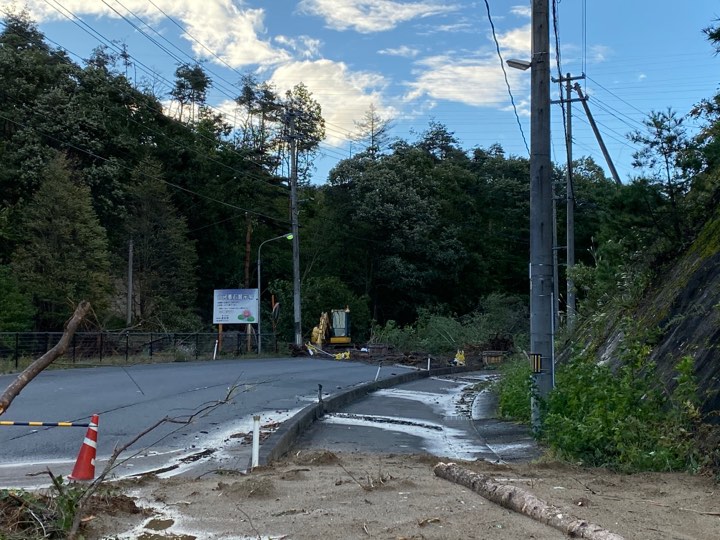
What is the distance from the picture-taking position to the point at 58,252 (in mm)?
37906

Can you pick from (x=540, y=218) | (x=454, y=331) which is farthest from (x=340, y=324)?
(x=540, y=218)

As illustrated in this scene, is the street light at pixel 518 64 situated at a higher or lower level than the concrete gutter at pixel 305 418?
higher

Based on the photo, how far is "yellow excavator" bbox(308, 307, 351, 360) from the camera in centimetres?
4463

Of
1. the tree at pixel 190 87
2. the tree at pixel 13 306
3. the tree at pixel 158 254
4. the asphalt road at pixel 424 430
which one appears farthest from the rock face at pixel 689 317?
the tree at pixel 190 87

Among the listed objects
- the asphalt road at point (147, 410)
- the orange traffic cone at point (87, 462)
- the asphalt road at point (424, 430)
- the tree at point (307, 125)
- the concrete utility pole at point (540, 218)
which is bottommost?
the asphalt road at point (424, 430)

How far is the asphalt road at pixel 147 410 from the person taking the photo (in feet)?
32.4

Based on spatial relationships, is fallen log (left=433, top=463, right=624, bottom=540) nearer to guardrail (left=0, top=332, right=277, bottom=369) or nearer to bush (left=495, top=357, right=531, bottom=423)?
bush (left=495, top=357, right=531, bottom=423)

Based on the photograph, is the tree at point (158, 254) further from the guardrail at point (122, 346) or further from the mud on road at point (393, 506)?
the mud on road at point (393, 506)

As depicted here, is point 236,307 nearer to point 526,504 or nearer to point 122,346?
point 122,346

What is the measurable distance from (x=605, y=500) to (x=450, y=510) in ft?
4.38

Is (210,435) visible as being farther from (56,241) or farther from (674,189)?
(56,241)

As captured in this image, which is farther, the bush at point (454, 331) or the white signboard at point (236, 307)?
the bush at point (454, 331)

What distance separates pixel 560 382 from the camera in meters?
11.6

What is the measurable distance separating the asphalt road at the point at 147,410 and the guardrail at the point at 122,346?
396cm
